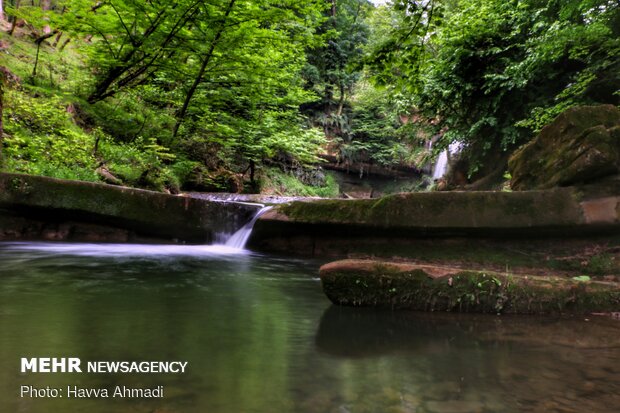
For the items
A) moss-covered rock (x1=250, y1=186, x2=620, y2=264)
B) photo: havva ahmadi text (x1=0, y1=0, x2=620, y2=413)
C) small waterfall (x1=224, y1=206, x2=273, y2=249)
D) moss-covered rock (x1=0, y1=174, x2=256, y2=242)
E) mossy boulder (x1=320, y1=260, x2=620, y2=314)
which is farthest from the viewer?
small waterfall (x1=224, y1=206, x2=273, y2=249)

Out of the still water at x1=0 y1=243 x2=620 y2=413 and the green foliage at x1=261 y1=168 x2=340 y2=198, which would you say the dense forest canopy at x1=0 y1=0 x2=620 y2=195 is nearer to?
the still water at x1=0 y1=243 x2=620 y2=413

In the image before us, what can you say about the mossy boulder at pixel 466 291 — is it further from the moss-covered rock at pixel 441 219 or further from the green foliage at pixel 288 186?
the green foliage at pixel 288 186

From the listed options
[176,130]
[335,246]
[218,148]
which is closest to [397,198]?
[335,246]

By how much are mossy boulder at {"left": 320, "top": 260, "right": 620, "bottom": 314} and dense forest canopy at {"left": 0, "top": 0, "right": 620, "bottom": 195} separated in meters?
1.91

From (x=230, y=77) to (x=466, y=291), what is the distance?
316 inches

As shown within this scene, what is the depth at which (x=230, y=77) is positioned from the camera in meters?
9.66

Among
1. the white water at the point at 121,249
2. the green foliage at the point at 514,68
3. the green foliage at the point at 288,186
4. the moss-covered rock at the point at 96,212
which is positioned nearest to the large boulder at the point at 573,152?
the green foliage at the point at 514,68

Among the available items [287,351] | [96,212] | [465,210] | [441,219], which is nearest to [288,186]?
[96,212]

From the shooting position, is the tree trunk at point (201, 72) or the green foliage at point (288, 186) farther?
the green foliage at point (288, 186)

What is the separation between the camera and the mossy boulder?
12.0 ft

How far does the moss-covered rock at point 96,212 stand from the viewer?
668cm

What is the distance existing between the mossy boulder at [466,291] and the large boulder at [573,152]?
2.02m

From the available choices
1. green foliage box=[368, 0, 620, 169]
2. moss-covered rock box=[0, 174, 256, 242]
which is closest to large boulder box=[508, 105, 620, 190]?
green foliage box=[368, 0, 620, 169]

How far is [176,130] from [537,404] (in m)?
10.6
